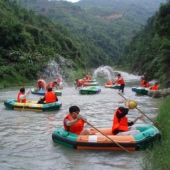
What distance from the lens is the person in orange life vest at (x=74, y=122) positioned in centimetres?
815

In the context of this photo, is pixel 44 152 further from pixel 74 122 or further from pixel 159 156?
pixel 159 156

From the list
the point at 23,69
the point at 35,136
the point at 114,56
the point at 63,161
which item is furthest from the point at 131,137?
the point at 114,56

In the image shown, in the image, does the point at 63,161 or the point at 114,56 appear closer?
the point at 63,161

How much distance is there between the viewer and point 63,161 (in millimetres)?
7527

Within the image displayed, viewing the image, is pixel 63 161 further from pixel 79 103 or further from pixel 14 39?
pixel 14 39

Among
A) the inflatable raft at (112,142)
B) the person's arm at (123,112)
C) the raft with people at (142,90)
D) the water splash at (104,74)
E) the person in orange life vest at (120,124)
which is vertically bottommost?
the water splash at (104,74)

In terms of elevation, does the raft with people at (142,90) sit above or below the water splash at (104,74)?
above

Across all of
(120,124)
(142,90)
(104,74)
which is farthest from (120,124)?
(104,74)

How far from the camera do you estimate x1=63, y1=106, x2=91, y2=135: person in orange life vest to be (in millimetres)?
8148

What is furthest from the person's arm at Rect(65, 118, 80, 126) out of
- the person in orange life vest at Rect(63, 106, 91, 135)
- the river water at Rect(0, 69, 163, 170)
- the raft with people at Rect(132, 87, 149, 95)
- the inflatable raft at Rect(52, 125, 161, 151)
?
the raft with people at Rect(132, 87, 149, 95)

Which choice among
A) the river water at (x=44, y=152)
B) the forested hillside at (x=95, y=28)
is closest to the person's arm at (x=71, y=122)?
the river water at (x=44, y=152)

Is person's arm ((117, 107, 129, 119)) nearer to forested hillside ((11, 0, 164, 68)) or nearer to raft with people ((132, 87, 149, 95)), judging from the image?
raft with people ((132, 87, 149, 95))

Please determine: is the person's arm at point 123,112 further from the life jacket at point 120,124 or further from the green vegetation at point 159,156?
the green vegetation at point 159,156

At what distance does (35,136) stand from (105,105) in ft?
22.8
